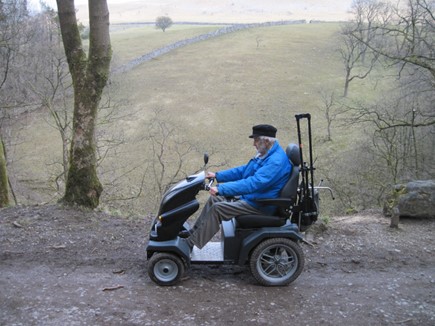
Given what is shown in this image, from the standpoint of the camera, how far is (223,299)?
462cm

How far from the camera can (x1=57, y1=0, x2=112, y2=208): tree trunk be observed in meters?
6.82

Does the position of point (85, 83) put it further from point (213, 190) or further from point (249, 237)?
point (249, 237)

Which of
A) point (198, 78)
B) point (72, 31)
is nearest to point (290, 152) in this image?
point (72, 31)

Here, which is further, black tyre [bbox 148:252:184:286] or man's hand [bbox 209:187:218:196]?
black tyre [bbox 148:252:184:286]

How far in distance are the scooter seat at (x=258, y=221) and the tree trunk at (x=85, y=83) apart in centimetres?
326

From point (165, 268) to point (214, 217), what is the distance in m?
0.82

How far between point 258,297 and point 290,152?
1.71 m

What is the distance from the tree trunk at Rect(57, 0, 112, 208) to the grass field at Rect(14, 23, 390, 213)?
7.55 m

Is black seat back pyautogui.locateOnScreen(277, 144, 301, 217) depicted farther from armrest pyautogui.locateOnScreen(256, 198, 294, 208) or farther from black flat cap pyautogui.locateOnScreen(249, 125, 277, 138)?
black flat cap pyautogui.locateOnScreen(249, 125, 277, 138)

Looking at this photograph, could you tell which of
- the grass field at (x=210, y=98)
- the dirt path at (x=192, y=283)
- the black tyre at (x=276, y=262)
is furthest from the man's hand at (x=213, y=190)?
the grass field at (x=210, y=98)

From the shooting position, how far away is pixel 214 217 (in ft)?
16.0

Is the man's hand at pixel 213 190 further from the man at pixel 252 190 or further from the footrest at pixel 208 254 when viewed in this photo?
the footrest at pixel 208 254

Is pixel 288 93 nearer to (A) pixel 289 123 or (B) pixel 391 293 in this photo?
(A) pixel 289 123

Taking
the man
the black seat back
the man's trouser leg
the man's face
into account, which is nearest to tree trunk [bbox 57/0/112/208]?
the man
